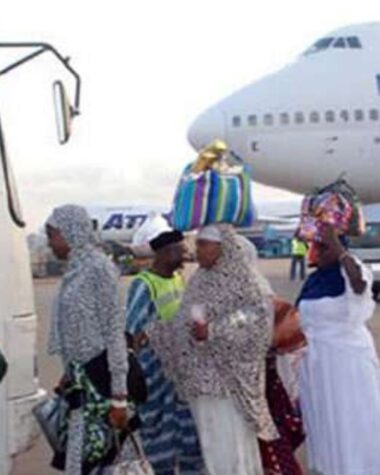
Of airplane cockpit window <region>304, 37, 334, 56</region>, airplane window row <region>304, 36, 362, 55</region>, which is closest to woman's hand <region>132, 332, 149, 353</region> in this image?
airplane window row <region>304, 36, 362, 55</region>

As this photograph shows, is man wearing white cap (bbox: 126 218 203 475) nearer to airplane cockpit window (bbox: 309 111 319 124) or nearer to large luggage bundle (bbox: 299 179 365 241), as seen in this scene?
large luggage bundle (bbox: 299 179 365 241)

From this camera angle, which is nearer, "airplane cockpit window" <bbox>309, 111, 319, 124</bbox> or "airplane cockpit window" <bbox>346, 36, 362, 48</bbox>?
"airplane cockpit window" <bbox>309, 111, 319, 124</bbox>

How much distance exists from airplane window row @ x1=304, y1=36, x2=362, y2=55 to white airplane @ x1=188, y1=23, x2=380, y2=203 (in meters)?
0.88

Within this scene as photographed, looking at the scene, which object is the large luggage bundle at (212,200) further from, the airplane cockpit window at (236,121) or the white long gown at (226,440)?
the airplane cockpit window at (236,121)

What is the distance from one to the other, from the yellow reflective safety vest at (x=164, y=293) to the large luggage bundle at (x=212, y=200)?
0.28m

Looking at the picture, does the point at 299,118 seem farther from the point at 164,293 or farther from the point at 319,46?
the point at 164,293

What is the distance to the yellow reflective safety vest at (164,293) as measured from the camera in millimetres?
6660

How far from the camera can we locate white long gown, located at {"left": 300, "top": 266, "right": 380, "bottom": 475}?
701 cm

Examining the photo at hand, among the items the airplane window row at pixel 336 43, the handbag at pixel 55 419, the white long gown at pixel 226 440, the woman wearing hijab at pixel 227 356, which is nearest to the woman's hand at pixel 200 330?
the woman wearing hijab at pixel 227 356

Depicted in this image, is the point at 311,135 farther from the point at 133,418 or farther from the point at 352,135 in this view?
the point at 133,418

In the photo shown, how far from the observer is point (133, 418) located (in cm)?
591

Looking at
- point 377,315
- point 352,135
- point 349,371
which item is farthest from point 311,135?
point 349,371

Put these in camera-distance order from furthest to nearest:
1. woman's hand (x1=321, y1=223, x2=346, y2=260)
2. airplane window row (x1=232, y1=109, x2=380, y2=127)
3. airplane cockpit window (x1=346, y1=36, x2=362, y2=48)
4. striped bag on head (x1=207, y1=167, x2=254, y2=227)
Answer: airplane cockpit window (x1=346, y1=36, x2=362, y2=48)
airplane window row (x1=232, y1=109, x2=380, y2=127)
woman's hand (x1=321, y1=223, x2=346, y2=260)
striped bag on head (x1=207, y1=167, x2=254, y2=227)

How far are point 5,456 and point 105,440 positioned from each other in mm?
419
